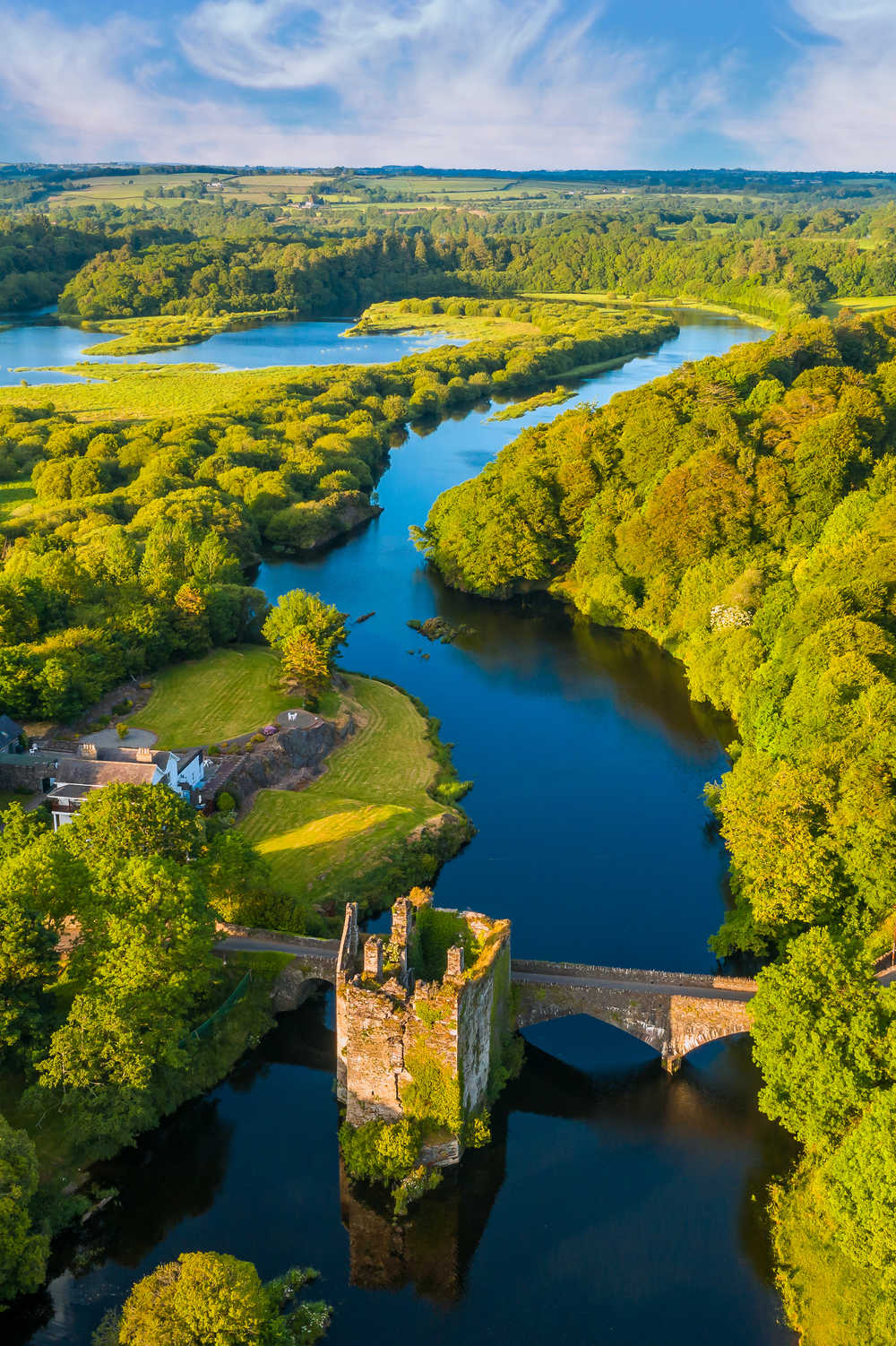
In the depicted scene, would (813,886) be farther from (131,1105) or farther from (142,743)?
(142,743)

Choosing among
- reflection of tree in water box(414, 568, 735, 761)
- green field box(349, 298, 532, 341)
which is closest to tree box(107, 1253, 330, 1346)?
reflection of tree in water box(414, 568, 735, 761)

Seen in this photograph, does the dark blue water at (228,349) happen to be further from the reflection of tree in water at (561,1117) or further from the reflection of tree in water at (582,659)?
the reflection of tree in water at (561,1117)

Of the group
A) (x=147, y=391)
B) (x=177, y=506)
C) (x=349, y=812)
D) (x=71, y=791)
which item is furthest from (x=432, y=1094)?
(x=147, y=391)

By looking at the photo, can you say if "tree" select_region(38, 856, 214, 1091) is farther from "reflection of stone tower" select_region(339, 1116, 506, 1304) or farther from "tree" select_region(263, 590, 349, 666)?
"tree" select_region(263, 590, 349, 666)

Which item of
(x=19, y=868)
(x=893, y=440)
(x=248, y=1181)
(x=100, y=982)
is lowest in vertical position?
(x=248, y=1181)

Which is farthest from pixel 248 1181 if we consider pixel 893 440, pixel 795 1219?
pixel 893 440

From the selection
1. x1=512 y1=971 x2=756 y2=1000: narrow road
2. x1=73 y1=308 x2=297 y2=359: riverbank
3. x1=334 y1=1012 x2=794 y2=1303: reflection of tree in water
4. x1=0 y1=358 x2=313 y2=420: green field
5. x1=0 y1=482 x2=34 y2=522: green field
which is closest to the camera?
→ x1=334 y1=1012 x2=794 y2=1303: reflection of tree in water
